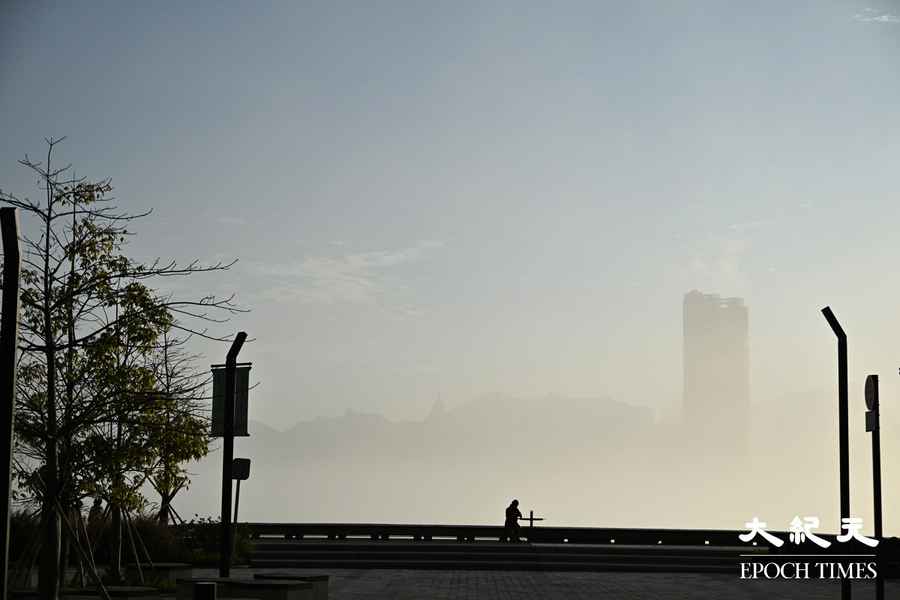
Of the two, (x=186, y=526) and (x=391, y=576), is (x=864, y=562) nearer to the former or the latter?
(x=391, y=576)

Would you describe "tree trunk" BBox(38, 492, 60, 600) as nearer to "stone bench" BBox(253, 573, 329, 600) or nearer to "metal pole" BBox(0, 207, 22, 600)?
"stone bench" BBox(253, 573, 329, 600)

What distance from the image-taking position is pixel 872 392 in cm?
2192

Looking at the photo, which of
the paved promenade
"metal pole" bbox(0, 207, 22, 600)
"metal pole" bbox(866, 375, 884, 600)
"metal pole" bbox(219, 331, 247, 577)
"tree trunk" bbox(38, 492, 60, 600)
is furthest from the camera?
the paved promenade

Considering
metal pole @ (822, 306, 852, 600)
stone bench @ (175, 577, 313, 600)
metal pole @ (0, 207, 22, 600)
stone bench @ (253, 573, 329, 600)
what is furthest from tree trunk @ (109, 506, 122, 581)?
metal pole @ (822, 306, 852, 600)

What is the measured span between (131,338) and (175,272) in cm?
128

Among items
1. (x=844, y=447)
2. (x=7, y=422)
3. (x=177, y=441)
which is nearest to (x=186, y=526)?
(x=177, y=441)

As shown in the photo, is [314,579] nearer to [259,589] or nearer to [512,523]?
[259,589]

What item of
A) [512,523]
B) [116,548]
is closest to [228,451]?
[116,548]

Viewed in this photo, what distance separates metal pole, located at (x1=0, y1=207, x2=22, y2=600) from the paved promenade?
41.0 feet

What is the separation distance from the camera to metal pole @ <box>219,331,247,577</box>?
2375 centimetres

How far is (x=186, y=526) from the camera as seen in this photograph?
35500 mm

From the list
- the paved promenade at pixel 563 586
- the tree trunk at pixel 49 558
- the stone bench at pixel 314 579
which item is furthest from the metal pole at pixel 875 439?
the tree trunk at pixel 49 558

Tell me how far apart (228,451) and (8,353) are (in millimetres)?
10479

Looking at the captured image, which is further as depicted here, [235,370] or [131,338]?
[235,370]
